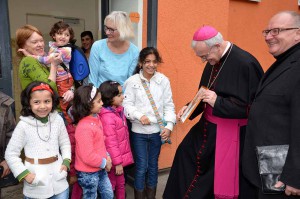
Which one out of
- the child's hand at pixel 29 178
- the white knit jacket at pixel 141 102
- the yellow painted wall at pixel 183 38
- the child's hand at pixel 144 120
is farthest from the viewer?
the yellow painted wall at pixel 183 38

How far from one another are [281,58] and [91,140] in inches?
65.2

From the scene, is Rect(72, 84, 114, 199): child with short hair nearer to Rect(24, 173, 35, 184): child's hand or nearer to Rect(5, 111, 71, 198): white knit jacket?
Rect(5, 111, 71, 198): white knit jacket

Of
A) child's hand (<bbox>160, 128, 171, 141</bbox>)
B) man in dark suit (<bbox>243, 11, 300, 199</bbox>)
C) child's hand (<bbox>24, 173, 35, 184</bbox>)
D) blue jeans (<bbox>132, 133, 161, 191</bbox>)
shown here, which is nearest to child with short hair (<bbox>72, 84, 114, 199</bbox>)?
child's hand (<bbox>24, 173, 35, 184</bbox>)

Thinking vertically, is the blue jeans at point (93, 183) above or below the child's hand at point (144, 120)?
Answer: below

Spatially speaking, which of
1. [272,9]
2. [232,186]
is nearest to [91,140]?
[232,186]

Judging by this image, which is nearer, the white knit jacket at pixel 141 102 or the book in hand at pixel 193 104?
the book in hand at pixel 193 104

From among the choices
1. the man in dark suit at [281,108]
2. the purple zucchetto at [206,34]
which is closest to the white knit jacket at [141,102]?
the purple zucchetto at [206,34]

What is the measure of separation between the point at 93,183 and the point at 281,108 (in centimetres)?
176

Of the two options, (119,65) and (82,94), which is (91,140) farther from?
(119,65)

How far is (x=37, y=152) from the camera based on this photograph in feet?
8.39

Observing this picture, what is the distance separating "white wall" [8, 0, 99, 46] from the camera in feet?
17.9

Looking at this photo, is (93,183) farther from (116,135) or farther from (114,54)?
(114,54)

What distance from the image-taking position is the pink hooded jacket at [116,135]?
3082mm

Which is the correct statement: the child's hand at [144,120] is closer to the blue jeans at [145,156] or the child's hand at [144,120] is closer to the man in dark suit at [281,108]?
the blue jeans at [145,156]
